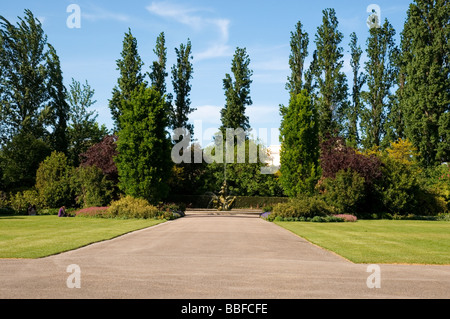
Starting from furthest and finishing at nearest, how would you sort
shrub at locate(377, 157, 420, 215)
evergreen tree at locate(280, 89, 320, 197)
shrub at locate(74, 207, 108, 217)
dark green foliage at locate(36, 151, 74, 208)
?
dark green foliage at locate(36, 151, 74, 208), evergreen tree at locate(280, 89, 320, 197), shrub at locate(377, 157, 420, 215), shrub at locate(74, 207, 108, 217)

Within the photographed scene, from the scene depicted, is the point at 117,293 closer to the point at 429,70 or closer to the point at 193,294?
the point at 193,294

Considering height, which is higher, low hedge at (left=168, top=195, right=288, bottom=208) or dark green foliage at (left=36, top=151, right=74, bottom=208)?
dark green foliage at (left=36, top=151, right=74, bottom=208)

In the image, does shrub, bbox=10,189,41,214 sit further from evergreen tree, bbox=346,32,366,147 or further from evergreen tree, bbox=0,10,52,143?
evergreen tree, bbox=346,32,366,147

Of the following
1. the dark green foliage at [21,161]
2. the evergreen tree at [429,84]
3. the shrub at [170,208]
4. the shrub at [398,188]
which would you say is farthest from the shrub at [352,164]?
the dark green foliage at [21,161]

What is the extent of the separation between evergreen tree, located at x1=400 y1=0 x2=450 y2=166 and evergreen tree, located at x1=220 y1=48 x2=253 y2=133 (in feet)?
62.0

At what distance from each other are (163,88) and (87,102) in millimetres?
13055

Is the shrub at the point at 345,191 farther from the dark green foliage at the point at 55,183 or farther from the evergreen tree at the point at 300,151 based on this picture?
the dark green foliage at the point at 55,183

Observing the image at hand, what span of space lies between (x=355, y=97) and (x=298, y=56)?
947 centimetres

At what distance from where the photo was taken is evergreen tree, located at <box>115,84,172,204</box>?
31.1 metres

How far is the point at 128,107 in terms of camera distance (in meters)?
32.6

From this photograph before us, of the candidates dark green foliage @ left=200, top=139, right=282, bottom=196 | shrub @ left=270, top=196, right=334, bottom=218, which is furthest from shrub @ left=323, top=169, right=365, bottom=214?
dark green foliage @ left=200, top=139, right=282, bottom=196

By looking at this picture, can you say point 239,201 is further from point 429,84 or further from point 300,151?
point 429,84
